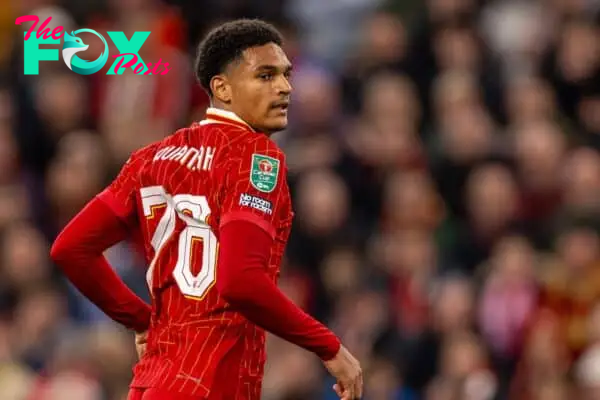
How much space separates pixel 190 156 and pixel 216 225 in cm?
26

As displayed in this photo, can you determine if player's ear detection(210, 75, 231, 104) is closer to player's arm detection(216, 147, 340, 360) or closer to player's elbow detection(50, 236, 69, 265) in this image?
player's arm detection(216, 147, 340, 360)

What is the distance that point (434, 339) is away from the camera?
9.72 meters

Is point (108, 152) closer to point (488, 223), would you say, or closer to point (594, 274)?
point (488, 223)

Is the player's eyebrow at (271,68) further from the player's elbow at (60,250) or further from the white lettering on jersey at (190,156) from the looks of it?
the player's elbow at (60,250)

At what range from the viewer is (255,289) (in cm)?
500

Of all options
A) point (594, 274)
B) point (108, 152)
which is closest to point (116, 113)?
→ point (108, 152)

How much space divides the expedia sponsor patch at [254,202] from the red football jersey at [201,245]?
19 mm

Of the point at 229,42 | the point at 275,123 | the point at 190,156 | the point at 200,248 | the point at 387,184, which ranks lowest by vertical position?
the point at 387,184

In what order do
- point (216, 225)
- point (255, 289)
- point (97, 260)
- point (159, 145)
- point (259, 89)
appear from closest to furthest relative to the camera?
point (255, 289) → point (216, 225) → point (259, 89) → point (159, 145) → point (97, 260)

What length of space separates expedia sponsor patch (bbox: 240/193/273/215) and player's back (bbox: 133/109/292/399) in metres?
0.03

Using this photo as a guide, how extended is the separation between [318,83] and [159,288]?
21.5ft

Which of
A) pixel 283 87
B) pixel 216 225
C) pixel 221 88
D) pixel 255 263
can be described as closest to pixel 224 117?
pixel 221 88

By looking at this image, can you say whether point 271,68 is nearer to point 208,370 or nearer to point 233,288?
point 233,288

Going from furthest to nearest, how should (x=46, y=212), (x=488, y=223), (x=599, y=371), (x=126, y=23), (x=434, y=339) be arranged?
(x=126, y=23) < (x=46, y=212) < (x=488, y=223) < (x=434, y=339) < (x=599, y=371)
